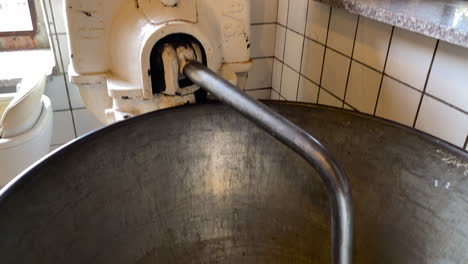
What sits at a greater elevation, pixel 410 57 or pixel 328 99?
pixel 410 57

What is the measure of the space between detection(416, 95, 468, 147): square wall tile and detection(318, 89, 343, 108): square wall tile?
0.68 ft

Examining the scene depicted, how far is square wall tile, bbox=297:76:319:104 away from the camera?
34.6 inches

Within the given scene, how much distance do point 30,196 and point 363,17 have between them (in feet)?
2.00

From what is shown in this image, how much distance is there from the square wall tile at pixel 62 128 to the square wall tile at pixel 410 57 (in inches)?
31.4

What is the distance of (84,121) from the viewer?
1.01 metres

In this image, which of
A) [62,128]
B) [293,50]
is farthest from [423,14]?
[62,128]

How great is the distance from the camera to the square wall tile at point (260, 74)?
3.47ft

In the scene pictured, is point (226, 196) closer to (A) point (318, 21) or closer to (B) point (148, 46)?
(B) point (148, 46)

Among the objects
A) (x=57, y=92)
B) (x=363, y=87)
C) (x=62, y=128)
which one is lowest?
(x=62, y=128)

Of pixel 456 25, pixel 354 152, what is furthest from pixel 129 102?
pixel 456 25

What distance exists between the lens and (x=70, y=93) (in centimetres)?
97

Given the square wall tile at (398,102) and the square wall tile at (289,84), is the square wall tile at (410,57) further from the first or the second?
the square wall tile at (289,84)

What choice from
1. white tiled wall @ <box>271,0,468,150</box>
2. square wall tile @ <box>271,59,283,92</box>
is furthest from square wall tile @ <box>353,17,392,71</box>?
square wall tile @ <box>271,59,283,92</box>

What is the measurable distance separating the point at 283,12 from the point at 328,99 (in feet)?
0.96
